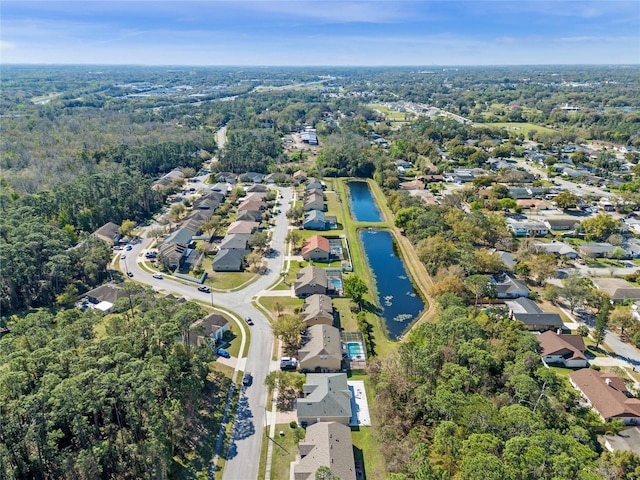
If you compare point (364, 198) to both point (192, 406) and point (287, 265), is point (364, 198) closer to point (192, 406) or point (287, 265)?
point (287, 265)

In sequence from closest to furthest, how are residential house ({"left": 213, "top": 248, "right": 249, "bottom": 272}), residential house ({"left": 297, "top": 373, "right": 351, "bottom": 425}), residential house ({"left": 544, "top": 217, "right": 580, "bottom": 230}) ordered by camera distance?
residential house ({"left": 297, "top": 373, "right": 351, "bottom": 425}) → residential house ({"left": 213, "top": 248, "right": 249, "bottom": 272}) → residential house ({"left": 544, "top": 217, "right": 580, "bottom": 230})

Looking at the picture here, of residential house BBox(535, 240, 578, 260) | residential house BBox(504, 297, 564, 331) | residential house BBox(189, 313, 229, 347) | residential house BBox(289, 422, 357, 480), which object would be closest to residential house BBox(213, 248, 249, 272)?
residential house BBox(189, 313, 229, 347)

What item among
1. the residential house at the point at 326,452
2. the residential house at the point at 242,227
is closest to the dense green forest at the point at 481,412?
the residential house at the point at 326,452

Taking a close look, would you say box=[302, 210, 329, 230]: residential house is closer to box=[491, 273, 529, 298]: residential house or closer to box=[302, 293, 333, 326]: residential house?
box=[302, 293, 333, 326]: residential house

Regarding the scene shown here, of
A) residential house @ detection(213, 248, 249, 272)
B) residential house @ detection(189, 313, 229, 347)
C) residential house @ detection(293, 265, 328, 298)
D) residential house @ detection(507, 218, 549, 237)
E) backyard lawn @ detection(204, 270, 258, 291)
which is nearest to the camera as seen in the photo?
residential house @ detection(189, 313, 229, 347)

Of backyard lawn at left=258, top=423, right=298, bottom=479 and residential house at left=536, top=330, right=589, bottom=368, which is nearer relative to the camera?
backyard lawn at left=258, top=423, right=298, bottom=479

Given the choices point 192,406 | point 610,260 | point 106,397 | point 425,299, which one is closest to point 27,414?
point 106,397

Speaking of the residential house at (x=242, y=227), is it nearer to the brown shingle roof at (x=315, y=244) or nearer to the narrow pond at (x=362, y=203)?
the brown shingle roof at (x=315, y=244)

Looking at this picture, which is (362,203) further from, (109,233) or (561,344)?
(561,344)
